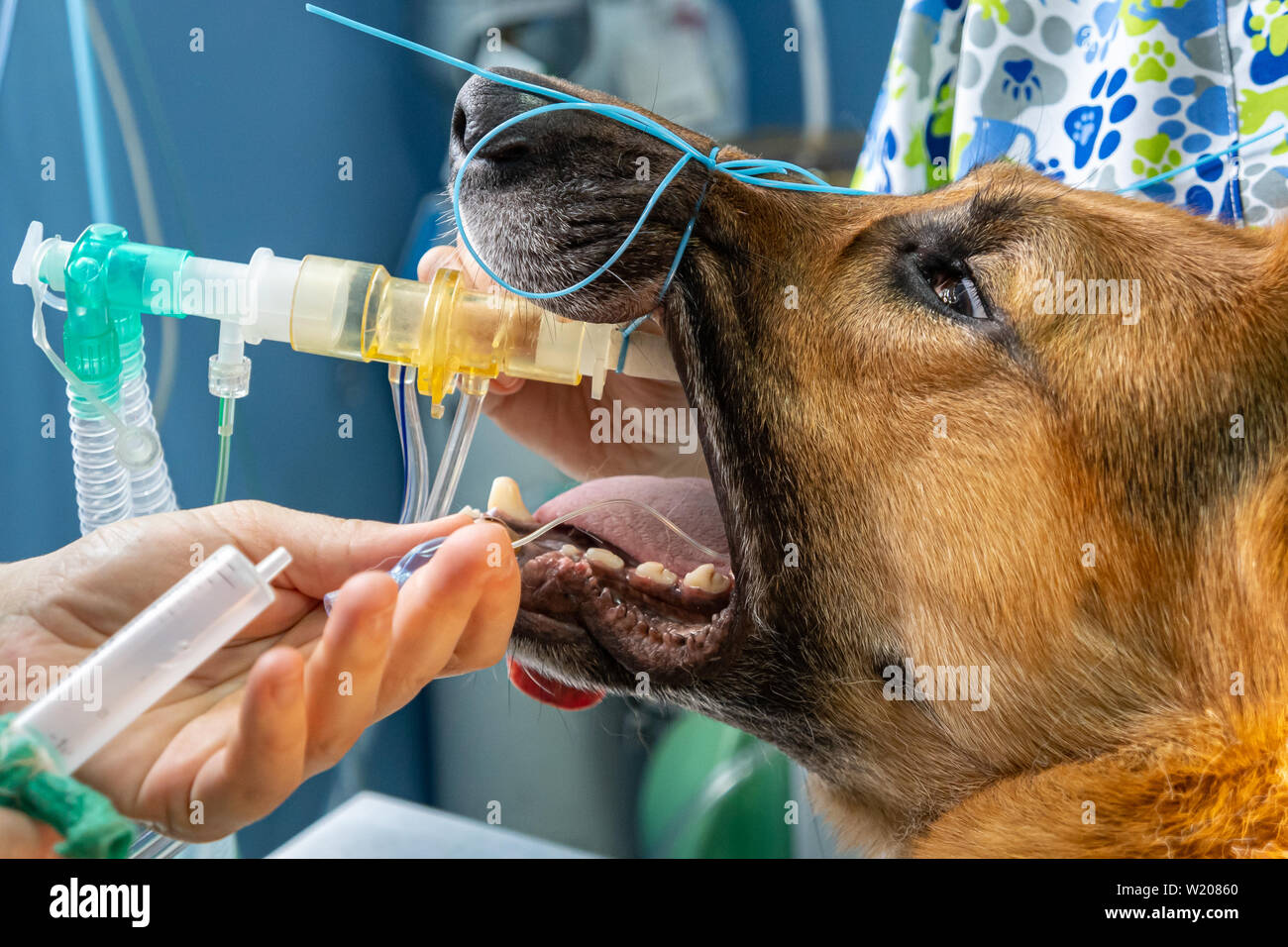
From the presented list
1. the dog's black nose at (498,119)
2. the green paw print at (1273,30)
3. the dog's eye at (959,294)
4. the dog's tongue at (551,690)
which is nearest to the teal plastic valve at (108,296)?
the dog's black nose at (498,119)

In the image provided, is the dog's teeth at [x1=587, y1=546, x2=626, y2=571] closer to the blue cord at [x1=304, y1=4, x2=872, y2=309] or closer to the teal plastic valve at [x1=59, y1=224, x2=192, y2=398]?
the blue cord at [x1=304, y1=4, x2=872, y2=309]

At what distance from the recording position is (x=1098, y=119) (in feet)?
5.49

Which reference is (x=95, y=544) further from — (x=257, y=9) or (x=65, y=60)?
(x=257, y=9)

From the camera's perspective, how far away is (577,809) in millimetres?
2312

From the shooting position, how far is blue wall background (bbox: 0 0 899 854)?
1.62 m

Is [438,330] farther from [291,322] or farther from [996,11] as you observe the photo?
[996,11]

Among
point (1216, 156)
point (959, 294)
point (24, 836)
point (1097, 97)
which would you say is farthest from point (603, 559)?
point (1097, 97)

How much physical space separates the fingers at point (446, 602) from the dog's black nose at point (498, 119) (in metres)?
0.47

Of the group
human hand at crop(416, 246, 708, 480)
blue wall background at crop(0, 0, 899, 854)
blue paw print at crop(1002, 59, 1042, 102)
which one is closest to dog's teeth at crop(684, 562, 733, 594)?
human hand at crop(416, 246, 708, 480)

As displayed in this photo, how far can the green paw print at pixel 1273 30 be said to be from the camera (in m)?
1.46

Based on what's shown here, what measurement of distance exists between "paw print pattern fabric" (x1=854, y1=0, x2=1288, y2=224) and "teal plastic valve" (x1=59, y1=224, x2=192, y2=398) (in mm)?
1184

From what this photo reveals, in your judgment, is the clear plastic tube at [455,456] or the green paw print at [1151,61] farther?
the green paw print at [1151,61]

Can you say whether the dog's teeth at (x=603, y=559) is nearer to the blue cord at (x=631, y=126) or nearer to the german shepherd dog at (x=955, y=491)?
the german shepherd dog at (x=955, y=491)
